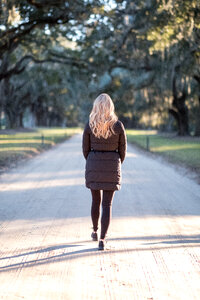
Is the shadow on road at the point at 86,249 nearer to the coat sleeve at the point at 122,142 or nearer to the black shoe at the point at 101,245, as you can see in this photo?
the black shoe at the point at 101,245

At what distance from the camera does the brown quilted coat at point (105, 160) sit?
210 inches

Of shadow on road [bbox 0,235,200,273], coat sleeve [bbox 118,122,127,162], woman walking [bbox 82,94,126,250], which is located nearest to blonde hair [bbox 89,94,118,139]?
woman walking [bbox 82,94,126,250]

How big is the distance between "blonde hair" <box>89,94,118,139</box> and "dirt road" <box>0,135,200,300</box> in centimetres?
139

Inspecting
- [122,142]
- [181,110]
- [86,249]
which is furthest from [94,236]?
[181,110]

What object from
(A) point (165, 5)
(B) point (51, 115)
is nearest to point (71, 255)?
(A) point (165, 5)

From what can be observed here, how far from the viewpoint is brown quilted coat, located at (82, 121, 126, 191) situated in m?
5.33

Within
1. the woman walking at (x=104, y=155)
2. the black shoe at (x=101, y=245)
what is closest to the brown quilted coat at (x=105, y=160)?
the woman walking at (x=104, y=155)

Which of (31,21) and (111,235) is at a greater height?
(31,21)

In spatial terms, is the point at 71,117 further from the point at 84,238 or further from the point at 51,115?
the point at 84,238

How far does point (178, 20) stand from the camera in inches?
545

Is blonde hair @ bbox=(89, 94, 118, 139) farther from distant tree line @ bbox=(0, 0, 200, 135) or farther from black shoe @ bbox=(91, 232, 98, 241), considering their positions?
distant tree line @ bbox=(0, 0, 200, 135)

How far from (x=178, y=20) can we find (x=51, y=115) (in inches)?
2982

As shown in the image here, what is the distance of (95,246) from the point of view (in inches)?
214

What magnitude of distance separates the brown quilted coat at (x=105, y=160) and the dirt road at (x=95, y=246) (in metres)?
0.78
